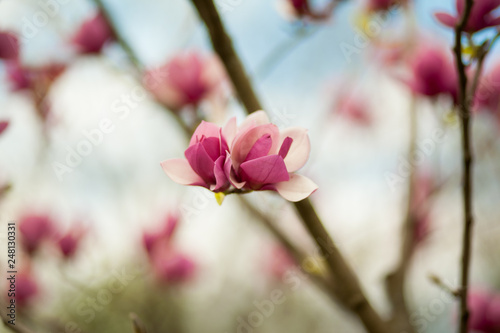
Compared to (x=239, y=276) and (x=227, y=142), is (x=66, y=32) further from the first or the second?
(x=239, y=276)

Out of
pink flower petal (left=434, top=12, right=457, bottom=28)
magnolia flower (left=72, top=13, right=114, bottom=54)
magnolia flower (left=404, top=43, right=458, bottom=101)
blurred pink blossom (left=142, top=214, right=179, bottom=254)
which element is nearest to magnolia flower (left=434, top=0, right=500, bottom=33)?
pink flower petal (left=434, top=12, right=457, bottom=28)

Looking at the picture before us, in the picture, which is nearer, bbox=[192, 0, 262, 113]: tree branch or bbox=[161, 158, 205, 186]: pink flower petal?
bbox=[161, 158, 205, 186]: pink flower petal

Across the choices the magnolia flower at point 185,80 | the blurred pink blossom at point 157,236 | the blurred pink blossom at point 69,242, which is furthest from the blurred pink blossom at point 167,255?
the magnolia flower at point 185,80

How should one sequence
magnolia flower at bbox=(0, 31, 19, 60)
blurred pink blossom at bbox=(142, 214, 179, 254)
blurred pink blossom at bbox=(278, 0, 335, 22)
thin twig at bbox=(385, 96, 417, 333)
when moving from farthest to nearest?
blurred pink blossom at bbox=(142, 214, 179, 254) < blurred pink blossom at bbox=(278, 0, 335, 22) < thin twig at bbox=(385, 96, 417, 333) < magnolia flower at bbox=(0, 31, 19, 60)

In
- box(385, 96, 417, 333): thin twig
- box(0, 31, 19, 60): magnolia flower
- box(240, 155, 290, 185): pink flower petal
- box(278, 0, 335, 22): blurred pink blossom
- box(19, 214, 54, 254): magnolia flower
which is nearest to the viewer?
box(240, 155, 290, 185): pink flower petal

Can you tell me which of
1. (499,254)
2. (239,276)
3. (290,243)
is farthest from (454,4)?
(499,254)

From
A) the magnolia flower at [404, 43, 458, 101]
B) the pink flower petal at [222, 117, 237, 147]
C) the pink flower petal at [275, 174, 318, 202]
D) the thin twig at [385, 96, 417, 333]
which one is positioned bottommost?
Answer: the thin twig at [385, 96, 417, 333]

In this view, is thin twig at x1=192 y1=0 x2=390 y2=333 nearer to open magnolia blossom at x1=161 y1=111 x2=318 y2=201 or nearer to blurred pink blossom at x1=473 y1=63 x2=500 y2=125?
open magnolia blossom at x1=161 y1=111 x2=318 y2=201

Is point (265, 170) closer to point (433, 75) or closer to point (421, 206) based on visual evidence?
point (433, 75)

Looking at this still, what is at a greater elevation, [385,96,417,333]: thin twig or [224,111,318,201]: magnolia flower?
[224,111,318,201]: magnolia flower
